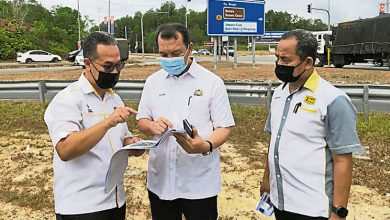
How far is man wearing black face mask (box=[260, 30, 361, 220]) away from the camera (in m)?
2.30

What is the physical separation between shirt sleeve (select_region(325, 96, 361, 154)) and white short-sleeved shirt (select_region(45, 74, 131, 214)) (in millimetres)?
1243

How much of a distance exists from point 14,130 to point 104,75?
599cm

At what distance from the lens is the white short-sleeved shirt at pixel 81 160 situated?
2342 millimetres

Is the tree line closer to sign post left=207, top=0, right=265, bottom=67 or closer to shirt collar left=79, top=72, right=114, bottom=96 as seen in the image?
sign post left=207, top=0, right=265, bottom=67

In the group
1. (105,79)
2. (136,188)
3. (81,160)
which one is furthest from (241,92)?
(81,160)

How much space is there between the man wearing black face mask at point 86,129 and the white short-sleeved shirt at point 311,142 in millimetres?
909

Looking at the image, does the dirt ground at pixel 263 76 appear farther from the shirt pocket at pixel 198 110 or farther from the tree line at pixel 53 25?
the shirt pocket at pixel 198 110

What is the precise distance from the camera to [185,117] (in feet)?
8.87

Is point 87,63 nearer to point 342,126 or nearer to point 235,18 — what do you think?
point 342,126

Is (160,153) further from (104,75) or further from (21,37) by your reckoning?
(21,37)

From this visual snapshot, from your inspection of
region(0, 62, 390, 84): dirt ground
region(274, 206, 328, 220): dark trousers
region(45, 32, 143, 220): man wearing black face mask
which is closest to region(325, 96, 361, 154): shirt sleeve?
region(274, 206, 328, 220): dark trousers

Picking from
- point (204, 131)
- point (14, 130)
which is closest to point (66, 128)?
point (204, 131)

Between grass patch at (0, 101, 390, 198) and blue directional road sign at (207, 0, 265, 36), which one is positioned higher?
blue directional road sign at (207, 0, 265, 36)

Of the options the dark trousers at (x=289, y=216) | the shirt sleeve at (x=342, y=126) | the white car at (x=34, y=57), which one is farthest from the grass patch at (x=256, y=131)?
the white car at (x=34, y=57)
